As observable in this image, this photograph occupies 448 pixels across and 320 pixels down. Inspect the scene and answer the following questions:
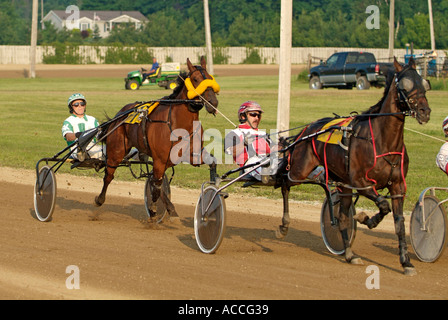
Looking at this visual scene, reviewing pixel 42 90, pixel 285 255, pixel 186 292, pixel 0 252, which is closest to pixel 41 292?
pixel 186 292

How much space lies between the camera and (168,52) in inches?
2591

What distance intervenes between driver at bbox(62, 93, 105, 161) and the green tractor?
25.5m

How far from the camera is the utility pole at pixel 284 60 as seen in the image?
14.1 meters

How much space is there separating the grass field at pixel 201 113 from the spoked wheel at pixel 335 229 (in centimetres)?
328

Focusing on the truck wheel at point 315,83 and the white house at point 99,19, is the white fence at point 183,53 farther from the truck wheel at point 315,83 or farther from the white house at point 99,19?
the white house at point 99,19

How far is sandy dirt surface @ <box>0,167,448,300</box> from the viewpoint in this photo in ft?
21.4

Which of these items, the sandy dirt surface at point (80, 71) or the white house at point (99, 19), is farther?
the white house at point (99, 19)

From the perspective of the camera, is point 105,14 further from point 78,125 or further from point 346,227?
point 346,227

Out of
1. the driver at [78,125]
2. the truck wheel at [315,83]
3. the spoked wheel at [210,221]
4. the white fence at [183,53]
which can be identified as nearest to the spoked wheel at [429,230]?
the spoked wheel at [210,221]

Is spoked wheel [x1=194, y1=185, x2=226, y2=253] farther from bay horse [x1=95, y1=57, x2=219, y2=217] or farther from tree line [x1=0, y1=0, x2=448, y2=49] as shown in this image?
tree line [x1=0, y1=0, x2=448, y2=49]

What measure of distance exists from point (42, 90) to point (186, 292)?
105 ft

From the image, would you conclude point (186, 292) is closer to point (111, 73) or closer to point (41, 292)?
point (41, 292)

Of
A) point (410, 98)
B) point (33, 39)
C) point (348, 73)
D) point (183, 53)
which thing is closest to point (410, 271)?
point (410, 98)

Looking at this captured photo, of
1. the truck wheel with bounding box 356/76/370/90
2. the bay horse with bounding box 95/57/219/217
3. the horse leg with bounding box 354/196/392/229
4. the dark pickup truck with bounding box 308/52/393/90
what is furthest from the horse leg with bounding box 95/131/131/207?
the truck wheel with bounding box 356/76/370/90
